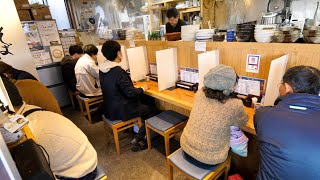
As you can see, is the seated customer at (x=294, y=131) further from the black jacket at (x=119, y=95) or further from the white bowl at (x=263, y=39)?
the black jacket at (x=119, y=95)

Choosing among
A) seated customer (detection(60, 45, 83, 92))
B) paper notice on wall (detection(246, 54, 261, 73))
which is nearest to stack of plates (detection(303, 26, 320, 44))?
paper notice on wall (detection(246, 54, 261, 73))

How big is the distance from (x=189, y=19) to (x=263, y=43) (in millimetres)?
2912

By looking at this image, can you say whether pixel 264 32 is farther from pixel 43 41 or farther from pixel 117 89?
pixel 43 41

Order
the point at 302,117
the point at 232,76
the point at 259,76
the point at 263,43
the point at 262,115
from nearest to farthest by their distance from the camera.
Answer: the point at 302,117 → the point at 262,115 → the point at 232,76 → the point at 263,43 → the point at 259,76

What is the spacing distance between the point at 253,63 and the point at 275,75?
28 centimetres

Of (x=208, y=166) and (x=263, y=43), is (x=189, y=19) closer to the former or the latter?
(x=263, y=43)

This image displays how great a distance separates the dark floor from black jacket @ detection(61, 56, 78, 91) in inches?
45.7

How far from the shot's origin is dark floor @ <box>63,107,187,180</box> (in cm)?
196

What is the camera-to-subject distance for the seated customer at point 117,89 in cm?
204

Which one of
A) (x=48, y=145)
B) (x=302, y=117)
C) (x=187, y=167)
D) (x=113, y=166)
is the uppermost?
(x=302, y=117)

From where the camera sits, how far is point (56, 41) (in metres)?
3.64

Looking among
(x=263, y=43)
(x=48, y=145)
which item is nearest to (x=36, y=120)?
(x=48, y=145)

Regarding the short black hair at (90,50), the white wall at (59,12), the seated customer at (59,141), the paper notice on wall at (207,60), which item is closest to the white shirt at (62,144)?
the seated customer at (59,141)

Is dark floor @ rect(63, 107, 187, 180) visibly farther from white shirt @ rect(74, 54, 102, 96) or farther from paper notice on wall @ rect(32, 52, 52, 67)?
paper notice on wall @ rect(32, 52, 52, 67)
